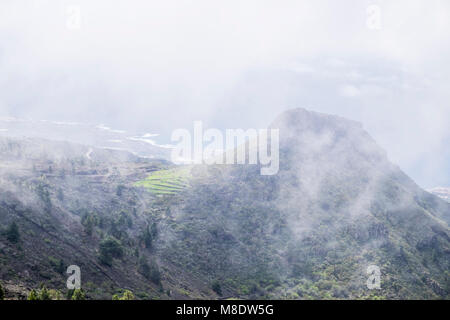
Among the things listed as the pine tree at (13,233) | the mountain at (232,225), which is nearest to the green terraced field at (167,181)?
the mountain at (232,225)

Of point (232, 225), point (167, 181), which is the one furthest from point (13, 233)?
point (167, 181)

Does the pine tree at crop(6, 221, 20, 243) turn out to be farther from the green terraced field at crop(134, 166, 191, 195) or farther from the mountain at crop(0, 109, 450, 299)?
the green terraced field at crop(134, 166, 191, 195)

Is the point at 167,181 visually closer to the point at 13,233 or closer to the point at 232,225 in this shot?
the point at 232,225

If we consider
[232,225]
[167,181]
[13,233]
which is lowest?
[232,225]

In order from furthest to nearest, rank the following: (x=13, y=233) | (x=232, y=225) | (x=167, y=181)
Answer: (x=167, y=181)
(x=232, y=225)
(x=13, y=233)

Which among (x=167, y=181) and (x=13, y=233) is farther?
(x=167, y=181)
